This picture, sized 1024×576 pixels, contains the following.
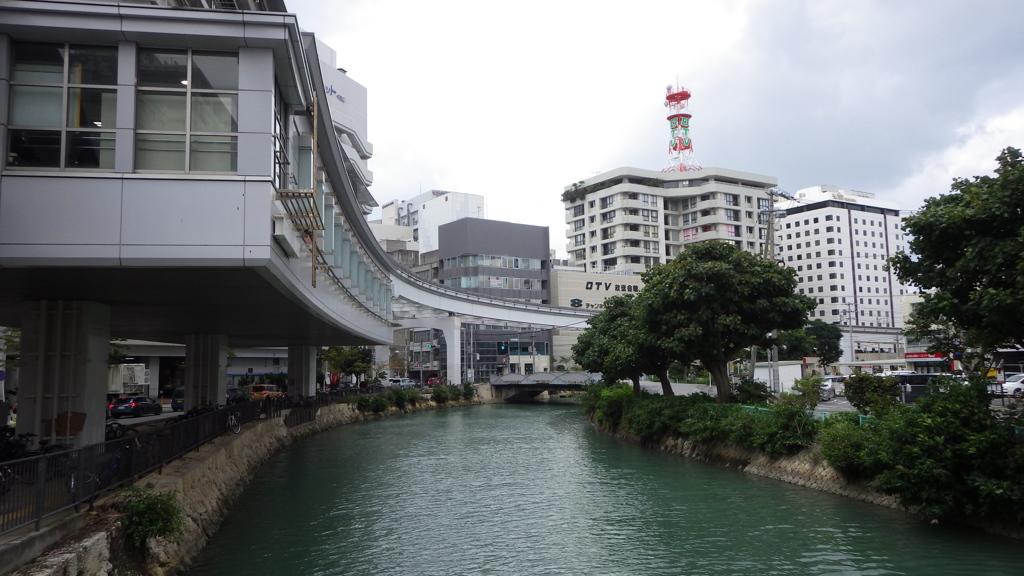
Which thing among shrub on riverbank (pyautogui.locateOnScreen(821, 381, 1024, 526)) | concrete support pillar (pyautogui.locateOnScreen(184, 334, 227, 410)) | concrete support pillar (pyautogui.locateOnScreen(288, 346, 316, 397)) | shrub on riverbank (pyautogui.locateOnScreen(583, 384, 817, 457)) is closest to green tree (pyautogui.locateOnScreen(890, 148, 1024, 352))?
shrub on riverbank (pyautogui.locateOnScreen(821, 381, 1024, 526))

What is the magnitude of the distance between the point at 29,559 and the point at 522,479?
671 inches

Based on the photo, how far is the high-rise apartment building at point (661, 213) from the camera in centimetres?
10719

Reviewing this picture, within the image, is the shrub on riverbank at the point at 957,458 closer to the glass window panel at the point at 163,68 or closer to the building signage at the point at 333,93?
the glass window panel at the point at 163,68

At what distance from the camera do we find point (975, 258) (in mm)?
14641

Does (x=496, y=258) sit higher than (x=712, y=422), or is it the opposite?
(x=496, y=258)

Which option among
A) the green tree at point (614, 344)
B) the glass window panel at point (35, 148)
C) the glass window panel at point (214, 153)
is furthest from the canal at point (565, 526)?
the green tree at point (614, 344)

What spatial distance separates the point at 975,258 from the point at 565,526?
1050cm

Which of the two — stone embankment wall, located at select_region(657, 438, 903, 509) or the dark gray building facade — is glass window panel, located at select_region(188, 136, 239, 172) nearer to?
stone embankment wall, located at select_region(657, 438, 903, 509)

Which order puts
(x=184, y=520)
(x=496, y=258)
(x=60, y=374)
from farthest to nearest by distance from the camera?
(x=496, y=258) → (x=60, y=374) → (x=184, y=520)

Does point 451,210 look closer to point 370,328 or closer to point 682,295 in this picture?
point 370,328

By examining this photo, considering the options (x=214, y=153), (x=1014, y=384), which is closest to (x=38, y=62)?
(x=214, y=153)

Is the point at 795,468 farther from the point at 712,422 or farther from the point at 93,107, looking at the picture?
the point at 93,107

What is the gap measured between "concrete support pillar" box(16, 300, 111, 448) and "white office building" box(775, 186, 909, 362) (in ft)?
382

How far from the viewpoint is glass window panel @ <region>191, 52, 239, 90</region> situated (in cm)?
1426
